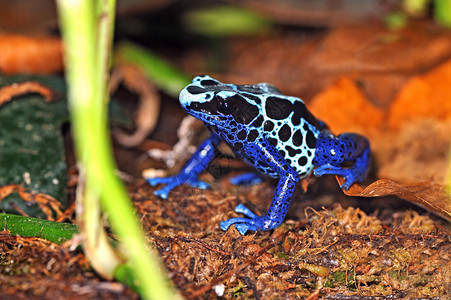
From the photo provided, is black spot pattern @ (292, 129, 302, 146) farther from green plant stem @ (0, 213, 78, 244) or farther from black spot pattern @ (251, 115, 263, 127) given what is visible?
green plant stem @ (0, 213, 78, 244)

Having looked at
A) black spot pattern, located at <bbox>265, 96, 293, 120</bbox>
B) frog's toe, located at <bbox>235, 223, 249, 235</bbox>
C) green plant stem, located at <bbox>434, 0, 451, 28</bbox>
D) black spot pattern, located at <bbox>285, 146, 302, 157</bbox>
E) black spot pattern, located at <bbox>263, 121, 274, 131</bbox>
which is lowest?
frog's toe, located at <bbox>235, 223, 249, 235</bbox>

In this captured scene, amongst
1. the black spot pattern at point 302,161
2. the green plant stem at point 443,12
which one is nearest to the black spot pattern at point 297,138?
the black spot pattern at point 302,161

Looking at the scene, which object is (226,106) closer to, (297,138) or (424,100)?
(297,138)

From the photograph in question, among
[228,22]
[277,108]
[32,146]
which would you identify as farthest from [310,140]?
[228,22]

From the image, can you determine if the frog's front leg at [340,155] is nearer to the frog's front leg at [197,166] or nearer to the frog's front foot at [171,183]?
the frog's front leg at [197,166]

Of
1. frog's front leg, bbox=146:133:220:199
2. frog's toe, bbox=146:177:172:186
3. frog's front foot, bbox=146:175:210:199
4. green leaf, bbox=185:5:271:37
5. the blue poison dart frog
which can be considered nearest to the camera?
the blue poison dart frog

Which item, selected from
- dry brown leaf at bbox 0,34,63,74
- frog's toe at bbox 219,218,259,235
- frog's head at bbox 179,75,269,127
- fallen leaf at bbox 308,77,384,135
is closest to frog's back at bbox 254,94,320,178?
frog's head at bbox 179,75,269,127
